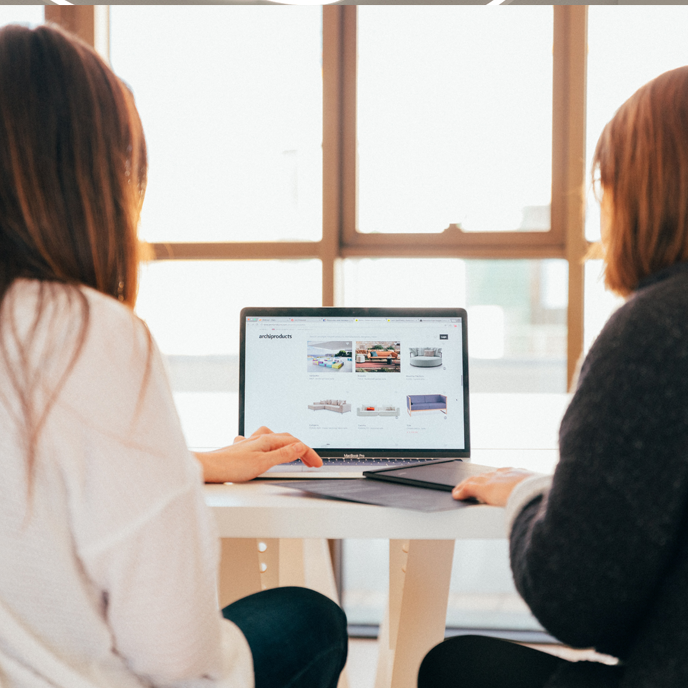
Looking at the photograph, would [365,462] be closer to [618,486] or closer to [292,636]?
[292,636]

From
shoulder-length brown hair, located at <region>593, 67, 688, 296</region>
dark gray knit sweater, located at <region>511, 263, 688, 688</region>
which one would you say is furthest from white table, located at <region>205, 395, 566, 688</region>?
shoulder-length brown hair, located at <region>593, 67, 688, 296</region>

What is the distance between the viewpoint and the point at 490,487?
898mm

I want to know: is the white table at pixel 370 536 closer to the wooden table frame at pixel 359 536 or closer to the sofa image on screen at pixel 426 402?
the wooden table frame at pixel 359 536

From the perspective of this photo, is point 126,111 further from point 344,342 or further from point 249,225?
point 249,225

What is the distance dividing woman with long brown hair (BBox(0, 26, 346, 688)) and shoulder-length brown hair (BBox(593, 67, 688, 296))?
0.53 m

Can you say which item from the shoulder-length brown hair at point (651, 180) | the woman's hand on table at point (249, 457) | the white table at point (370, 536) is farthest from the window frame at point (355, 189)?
the shoulder-length brown hair at point (651, 180)

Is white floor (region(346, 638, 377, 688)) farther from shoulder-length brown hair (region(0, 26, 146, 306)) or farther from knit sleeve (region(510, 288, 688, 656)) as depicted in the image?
shoulder-length brown hair (region(0, 26, 146, 306))

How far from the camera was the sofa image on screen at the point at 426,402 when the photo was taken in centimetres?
126

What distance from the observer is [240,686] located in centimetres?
64

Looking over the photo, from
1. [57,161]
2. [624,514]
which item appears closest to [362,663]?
[624,514]

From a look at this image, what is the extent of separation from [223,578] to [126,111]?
0.90m

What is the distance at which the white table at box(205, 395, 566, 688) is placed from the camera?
2.83ft

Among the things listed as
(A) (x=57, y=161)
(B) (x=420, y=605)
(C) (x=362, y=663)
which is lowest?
(C) (x=362, y=663)

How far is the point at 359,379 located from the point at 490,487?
1.42 ft
